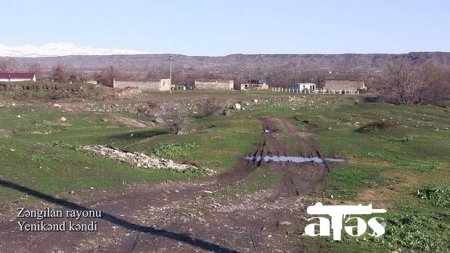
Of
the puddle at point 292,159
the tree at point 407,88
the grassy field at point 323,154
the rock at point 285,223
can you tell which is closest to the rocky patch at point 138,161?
the grassy field at point 323,154

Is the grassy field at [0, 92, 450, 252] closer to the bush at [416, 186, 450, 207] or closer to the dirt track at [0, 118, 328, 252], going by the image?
the bush at [416, 186, 450, 207]

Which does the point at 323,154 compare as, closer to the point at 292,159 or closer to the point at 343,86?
the point at 292,159

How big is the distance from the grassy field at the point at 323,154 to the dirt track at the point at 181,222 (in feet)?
2.62

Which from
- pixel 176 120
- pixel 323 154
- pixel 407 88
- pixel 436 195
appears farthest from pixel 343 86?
pixel 436 195

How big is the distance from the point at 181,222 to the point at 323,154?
20.6 meters

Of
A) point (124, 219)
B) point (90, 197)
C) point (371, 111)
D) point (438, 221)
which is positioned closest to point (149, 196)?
point (90, 197)

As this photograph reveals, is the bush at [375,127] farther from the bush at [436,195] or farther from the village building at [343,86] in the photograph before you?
the village building at [343,86]

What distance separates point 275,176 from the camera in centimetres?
2591

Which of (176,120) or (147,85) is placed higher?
(176,120)

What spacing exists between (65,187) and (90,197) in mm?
995

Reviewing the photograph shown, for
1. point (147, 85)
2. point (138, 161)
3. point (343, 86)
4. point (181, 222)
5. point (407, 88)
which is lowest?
point (343, 86)

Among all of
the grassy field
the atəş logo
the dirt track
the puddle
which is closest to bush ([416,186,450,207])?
the grassy field

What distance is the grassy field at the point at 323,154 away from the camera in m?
16.9

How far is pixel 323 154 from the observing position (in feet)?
113
